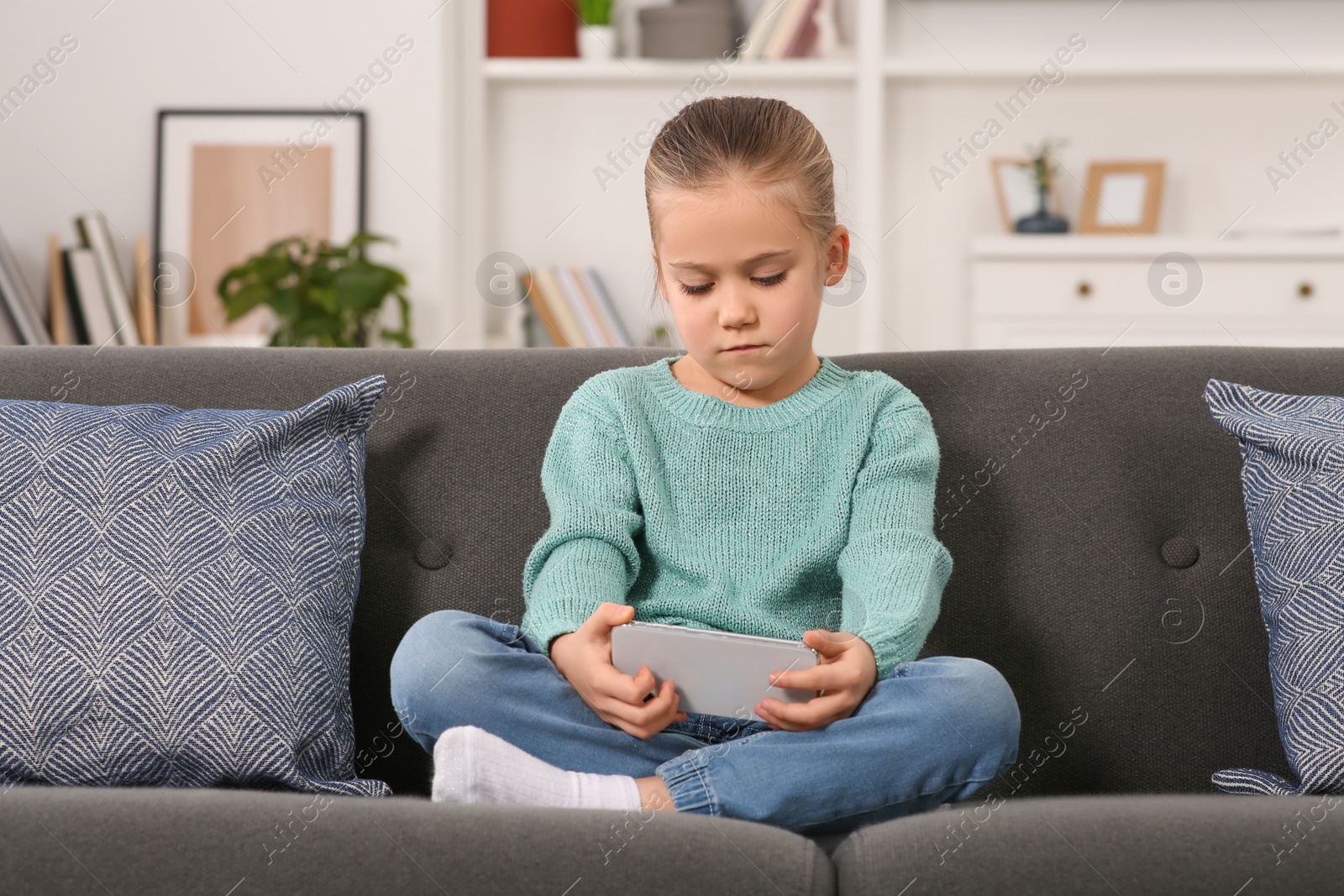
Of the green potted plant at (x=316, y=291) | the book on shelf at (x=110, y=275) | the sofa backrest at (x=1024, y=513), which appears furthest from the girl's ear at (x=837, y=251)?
the book on shelf at (x=110, y=275)

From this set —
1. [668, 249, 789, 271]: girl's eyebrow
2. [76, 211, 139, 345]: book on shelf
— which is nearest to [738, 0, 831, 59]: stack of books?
[76, 211, 139, 345]: book on shelf

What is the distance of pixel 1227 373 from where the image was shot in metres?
1.20

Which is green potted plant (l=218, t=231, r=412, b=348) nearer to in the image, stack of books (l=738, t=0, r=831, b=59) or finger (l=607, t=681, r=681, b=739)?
stack of books (l=738, t=0, r=831, b=59)

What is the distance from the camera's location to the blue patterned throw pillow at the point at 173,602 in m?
0.95

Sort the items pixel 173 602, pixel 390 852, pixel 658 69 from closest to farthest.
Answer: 1. pixel 390 852
2. pixel 173 602
3. pixel 658 69

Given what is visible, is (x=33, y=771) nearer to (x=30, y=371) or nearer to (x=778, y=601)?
(x=30, y=371)

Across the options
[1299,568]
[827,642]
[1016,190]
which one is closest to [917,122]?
[1016,190]

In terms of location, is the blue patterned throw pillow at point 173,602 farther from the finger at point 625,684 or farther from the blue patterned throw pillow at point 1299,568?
the blue patterned throw pillow at point 1299,568

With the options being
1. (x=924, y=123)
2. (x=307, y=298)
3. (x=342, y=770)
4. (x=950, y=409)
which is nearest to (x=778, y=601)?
(x=950, y=409)

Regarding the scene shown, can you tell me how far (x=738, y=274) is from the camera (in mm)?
1080

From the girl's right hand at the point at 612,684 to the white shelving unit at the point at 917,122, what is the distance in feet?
6.15

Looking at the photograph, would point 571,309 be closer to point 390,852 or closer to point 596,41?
point 596,41

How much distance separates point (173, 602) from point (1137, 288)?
216 cm

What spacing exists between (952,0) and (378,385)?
2.14 meters
